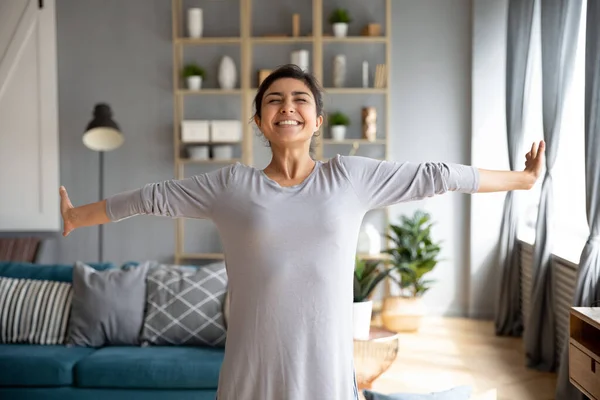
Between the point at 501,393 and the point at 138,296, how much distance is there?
2079 mm

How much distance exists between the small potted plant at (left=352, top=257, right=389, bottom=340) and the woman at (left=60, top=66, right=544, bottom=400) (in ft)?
5.87

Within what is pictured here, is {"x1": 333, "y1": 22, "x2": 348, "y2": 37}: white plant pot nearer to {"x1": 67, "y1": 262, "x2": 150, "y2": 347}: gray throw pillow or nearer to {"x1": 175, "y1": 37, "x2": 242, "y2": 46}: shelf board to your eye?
{"x1": 175, "y1": 37, "x2": 242, "y2": 46}: shelf board

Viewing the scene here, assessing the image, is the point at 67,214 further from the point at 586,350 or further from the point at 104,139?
the point at 104,139

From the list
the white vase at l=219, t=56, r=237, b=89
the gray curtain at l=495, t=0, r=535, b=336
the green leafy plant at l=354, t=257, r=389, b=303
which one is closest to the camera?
the green leafy plant at l=354, t=257, r=389, b=303

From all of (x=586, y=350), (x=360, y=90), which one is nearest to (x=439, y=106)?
(x=360, y=90)

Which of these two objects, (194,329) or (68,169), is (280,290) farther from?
(68,169)

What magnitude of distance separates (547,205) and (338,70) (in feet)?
7.77

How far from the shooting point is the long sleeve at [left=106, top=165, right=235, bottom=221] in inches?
68.2

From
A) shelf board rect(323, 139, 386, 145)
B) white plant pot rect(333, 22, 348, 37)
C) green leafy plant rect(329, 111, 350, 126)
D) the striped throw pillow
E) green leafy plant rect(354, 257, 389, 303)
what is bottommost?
the striped throw pillow

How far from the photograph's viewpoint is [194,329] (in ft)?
A: 13.1

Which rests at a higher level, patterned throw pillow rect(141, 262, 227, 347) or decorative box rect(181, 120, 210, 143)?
decorative box rect(181, 120, 210, 143)

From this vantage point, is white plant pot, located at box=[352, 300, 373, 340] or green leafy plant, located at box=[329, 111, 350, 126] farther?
green leafy plant, located at box=[329, 111, 350, 126]

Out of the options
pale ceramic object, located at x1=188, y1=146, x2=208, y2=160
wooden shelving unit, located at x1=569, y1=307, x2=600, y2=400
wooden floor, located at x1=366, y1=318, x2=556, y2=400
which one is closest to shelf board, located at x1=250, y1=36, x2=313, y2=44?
pale ceramic object, located at x1=188, y1=146, x2=208, y2=160

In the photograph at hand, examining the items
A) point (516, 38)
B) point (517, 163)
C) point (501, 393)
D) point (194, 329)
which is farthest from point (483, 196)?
point (194, 329)
